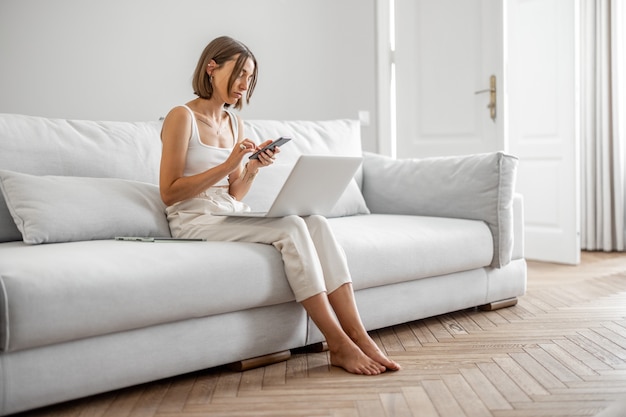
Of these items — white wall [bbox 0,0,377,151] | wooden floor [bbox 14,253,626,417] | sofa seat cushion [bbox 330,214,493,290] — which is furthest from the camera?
white wall [bbox 0,0,377,151]

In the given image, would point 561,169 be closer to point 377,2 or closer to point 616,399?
point 377,2

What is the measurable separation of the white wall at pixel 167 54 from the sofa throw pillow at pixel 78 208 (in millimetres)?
964

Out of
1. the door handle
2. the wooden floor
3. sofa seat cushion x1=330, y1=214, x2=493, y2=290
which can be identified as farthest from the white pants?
the door handle

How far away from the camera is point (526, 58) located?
4.46m

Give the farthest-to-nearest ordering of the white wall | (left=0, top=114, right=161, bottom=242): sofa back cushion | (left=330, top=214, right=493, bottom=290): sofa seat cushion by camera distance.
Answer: the white wall, (left=330, top=214, right=493, bottom=290): sofa seat cushion, (left=0, top=114, right=161, bottom=242): sofa back cushion

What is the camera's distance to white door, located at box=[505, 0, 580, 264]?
4.18 metres

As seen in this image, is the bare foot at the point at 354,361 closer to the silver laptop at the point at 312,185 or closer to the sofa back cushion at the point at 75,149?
the silver laptop at the point at 312,185

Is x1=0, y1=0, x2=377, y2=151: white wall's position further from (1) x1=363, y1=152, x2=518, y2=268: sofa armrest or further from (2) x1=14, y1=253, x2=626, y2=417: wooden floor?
(2) x1=14, y1=253, x2=626, y2=417: wooden floor

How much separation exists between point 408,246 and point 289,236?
598mm

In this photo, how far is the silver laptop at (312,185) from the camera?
6.49 ft

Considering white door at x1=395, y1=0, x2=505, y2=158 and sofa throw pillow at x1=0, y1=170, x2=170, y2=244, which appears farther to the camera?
white door at x1=395, y1=0, x2=505, y2=158

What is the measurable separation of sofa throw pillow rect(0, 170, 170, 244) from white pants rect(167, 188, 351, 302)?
102 mm

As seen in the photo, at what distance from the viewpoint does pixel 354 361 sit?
202 cm

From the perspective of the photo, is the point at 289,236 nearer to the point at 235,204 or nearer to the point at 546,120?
the point at 235,204
